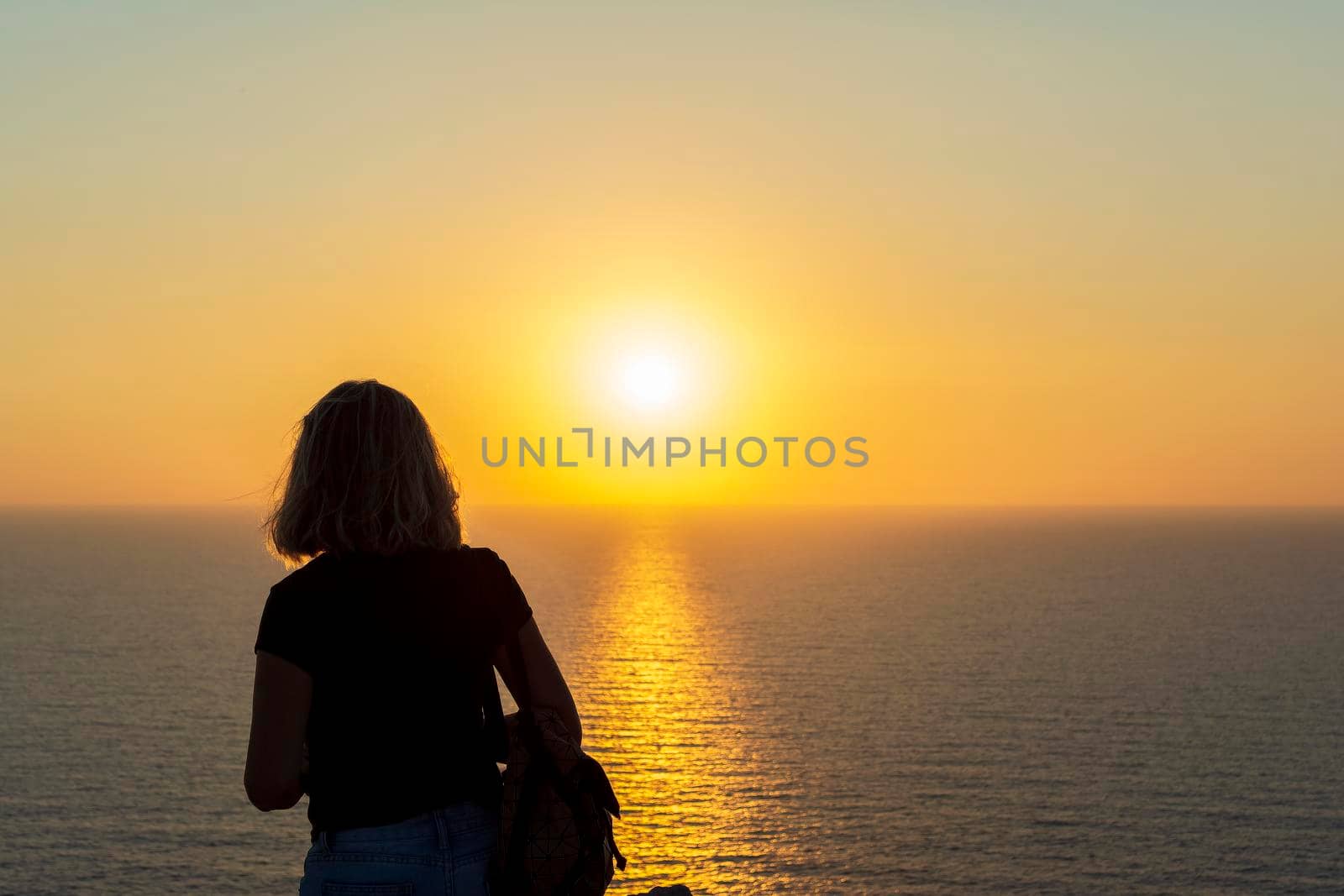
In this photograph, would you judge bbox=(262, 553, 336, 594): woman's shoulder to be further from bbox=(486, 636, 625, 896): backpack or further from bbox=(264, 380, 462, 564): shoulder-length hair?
bbox=(486, 636, 625, 896): backpack

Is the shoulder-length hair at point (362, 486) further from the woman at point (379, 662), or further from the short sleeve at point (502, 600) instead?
the short sleeve at point (502, 600)

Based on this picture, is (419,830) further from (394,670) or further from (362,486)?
(362,486)

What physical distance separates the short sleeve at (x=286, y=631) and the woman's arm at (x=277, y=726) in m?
0.03

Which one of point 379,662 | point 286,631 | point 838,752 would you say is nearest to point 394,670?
point 379,662

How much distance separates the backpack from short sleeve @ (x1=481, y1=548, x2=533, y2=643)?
0.29 m

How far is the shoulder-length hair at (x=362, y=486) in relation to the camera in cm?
397

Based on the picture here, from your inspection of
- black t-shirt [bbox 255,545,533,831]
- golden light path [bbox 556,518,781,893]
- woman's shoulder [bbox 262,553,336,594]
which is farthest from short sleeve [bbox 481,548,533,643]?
golden light path [bbox 556,518,781,893]

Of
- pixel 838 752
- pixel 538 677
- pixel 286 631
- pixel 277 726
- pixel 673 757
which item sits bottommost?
pixel 673 757

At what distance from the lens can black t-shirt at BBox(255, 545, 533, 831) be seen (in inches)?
154

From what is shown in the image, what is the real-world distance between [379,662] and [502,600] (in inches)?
17.6

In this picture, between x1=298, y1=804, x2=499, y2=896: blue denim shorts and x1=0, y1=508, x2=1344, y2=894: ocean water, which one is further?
x1=0, y1=508, x2=1344, y2=894: ocean water

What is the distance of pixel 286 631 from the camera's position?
12.5ft

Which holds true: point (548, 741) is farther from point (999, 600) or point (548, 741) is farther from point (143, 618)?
point (999, 600)

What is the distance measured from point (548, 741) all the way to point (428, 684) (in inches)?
17.6
